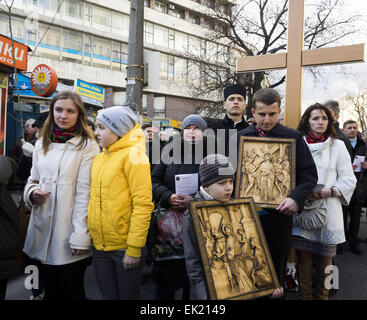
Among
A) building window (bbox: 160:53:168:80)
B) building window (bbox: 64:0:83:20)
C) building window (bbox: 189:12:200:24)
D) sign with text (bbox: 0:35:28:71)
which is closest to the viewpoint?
sign with text (bbox: 0:35:28:71)

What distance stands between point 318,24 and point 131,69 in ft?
29.3

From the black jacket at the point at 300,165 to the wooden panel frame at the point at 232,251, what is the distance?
44cm

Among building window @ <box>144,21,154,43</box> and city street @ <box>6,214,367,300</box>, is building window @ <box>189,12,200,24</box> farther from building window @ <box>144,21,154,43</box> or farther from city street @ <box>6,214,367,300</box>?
city street @ <box>6,214,367,300</box>

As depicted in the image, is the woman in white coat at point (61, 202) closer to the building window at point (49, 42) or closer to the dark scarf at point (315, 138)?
the dark scarf at point (315, 138)

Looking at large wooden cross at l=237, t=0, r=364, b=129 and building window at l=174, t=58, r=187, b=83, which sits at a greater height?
building window at l=174, t=58, r=187, b=83

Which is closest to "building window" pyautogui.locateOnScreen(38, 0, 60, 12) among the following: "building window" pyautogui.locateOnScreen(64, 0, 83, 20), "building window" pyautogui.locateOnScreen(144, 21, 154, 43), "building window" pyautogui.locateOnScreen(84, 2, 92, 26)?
"building window" pyautogui.locateOnScreen(64, 0, 83, 20)

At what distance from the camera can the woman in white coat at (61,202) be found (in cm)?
219

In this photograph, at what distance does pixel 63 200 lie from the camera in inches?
87.0

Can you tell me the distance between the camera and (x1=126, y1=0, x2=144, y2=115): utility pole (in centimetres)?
465

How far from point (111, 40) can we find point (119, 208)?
26.0m

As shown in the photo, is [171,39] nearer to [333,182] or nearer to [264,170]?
[333,182]

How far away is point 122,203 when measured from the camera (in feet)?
6.79

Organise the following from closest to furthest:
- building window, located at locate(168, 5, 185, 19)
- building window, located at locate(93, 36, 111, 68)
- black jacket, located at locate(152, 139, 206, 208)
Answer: black jacket, located at locate(152, 139, 206, 208) → building window, located at locate(93, 36, 111, 68) → building window, located at locate(168, 5, 185, 19)

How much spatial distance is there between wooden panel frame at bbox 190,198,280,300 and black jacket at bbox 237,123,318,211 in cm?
44
